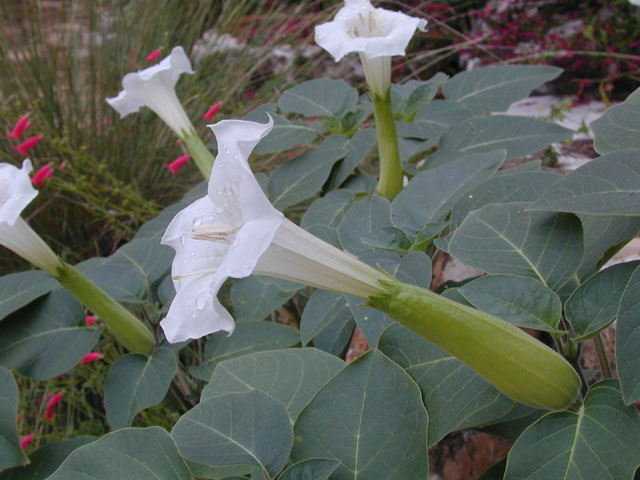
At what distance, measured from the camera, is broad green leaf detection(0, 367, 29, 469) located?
0.87 m

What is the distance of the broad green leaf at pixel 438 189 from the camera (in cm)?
90

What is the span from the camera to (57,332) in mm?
1009

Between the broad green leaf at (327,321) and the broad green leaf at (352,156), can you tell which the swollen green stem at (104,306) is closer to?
the broad green leaf at (327,321)

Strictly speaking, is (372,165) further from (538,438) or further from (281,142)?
(538,438)

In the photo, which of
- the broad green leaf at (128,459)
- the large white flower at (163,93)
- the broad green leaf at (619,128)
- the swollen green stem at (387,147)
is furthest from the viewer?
the large white flower at (163,93)

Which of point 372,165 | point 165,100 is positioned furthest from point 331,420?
point 372,165

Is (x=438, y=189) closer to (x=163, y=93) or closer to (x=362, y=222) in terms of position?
(x=362, y=222)

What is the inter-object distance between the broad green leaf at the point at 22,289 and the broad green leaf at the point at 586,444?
2.59 ft

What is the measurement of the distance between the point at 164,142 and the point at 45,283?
1897 mm

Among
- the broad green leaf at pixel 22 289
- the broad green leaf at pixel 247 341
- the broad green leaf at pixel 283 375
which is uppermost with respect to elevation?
the broad green leaf at pixel 22 289

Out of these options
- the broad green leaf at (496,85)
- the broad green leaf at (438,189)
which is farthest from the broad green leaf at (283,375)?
the broad green leaf at (496,85)

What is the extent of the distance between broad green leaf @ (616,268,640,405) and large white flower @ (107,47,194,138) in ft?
3.16

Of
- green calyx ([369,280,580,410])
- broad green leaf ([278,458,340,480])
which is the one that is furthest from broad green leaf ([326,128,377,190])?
broad green leaf ([278,458,340,480])

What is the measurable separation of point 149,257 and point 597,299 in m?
0.76
